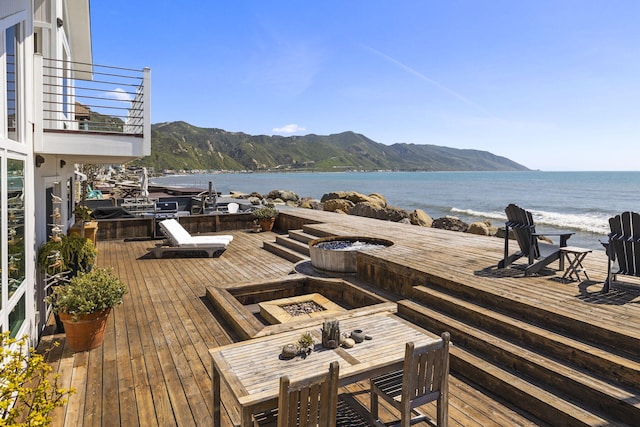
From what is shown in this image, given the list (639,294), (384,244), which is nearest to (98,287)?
(384,244)

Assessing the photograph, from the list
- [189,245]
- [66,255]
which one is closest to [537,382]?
[66,255]

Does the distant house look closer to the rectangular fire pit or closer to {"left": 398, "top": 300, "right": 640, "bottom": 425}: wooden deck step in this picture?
the rectangular fire pit

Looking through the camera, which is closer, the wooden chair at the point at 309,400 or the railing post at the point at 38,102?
the wooden chair at the point at 309,400

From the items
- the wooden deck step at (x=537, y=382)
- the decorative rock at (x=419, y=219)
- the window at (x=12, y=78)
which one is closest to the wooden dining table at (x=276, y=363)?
the wooden deck step at (x=537, y=382)

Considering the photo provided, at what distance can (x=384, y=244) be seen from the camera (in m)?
8.08

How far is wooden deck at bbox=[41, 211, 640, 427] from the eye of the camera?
334 centimetres

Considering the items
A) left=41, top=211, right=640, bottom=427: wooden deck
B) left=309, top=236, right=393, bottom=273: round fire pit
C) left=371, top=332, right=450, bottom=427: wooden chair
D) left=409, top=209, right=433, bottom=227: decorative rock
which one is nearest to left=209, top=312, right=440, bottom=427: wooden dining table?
left=371, top=332, right=450, bottom=427: wooden chair

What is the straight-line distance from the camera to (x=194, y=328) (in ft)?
17.1

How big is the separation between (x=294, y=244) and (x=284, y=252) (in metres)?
0.52

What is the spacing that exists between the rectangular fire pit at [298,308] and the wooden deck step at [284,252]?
230cm

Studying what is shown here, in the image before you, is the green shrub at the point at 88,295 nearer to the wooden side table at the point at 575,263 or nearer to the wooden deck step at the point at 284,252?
the wooden deck step at the point at 284,252

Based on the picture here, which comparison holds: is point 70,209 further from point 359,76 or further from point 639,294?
point 359,76

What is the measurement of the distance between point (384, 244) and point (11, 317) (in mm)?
6177

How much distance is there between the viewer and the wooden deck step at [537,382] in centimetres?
301
